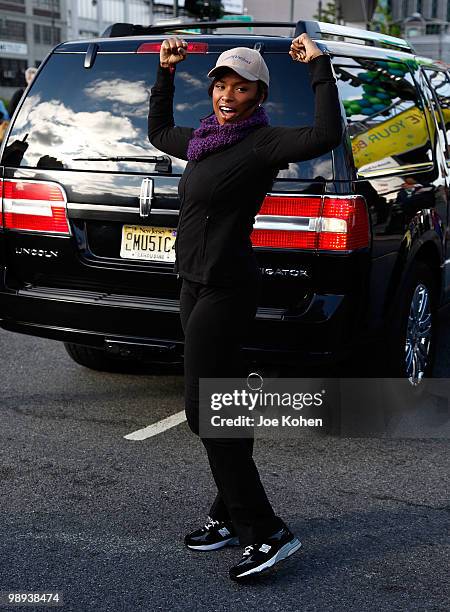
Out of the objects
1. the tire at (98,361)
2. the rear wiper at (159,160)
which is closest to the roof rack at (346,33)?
the rear wiper at (159,160)

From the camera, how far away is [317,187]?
4.55 metres

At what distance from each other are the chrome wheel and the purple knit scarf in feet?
7.62

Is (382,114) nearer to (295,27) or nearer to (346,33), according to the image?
(346,33)

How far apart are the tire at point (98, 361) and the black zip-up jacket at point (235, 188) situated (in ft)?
9.63

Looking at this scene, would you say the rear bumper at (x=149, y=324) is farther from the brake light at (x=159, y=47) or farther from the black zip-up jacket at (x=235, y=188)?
the brake light at (x=159, y=47)

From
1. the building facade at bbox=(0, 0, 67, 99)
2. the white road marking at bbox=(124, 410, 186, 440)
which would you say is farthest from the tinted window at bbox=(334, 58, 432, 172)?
the building facade at bbox=(0, 0, 67, 99)

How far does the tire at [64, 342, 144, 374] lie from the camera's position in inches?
251

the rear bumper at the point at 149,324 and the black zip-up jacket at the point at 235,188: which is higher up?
the black zip-up jacket at the point at 235,188

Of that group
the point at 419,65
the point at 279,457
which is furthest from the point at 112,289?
the point at 419,65

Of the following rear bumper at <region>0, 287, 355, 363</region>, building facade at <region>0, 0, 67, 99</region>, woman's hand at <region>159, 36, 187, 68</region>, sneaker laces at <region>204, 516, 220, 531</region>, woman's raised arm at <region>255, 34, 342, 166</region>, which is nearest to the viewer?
woman's raised arm at <region>255, 34, 342, 166</region>

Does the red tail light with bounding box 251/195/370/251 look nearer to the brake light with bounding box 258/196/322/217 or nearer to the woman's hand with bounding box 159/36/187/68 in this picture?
the brake light with bounding box 258/196/322/217

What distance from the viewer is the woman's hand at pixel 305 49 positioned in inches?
130

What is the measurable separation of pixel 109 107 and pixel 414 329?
2.08 m

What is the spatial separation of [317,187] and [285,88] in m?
0.51
